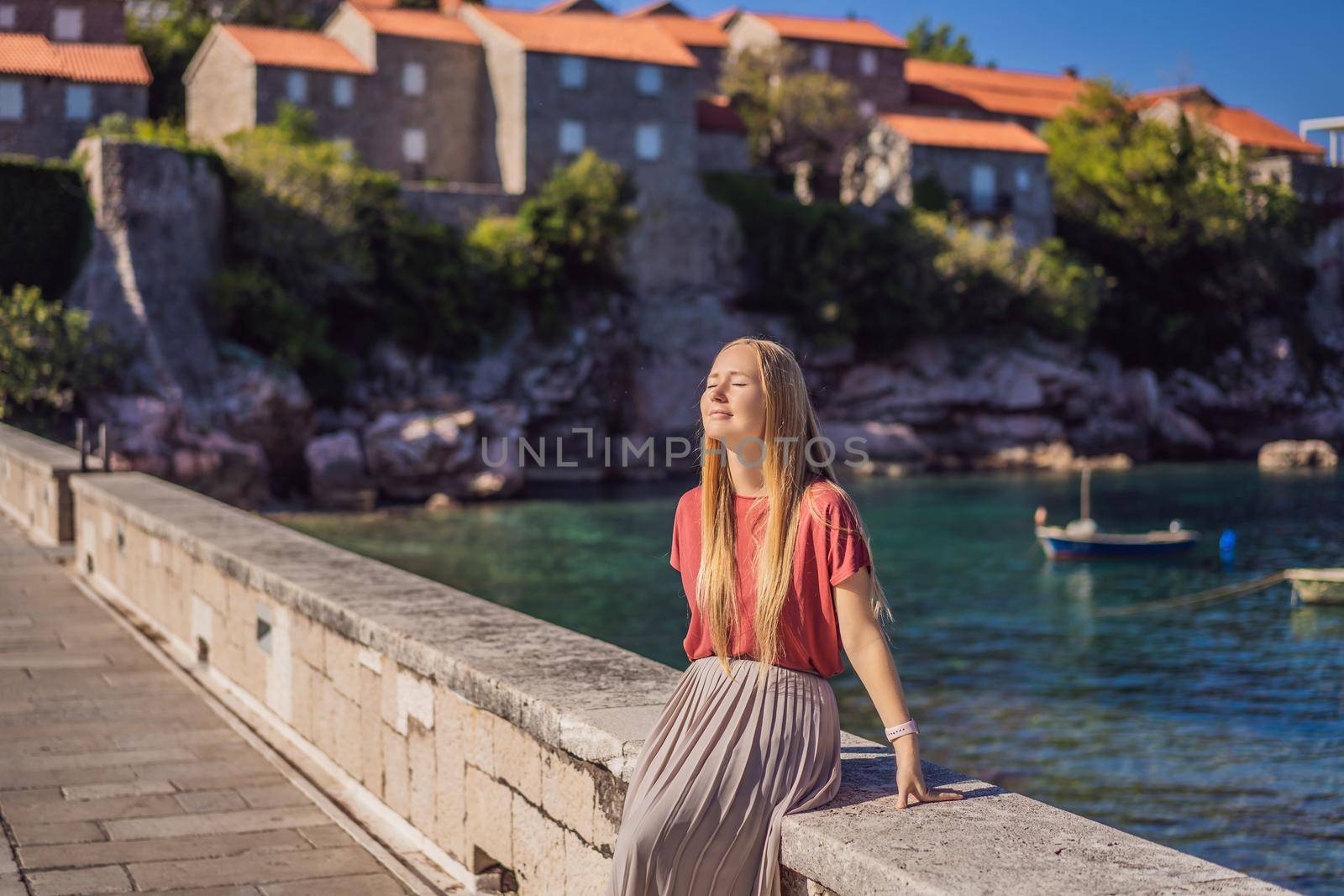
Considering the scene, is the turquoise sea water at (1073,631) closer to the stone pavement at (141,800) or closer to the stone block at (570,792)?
the stone pavement at (141,800)

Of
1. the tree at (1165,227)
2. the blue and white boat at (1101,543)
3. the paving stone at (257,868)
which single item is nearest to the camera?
the paving stone at (257,868)

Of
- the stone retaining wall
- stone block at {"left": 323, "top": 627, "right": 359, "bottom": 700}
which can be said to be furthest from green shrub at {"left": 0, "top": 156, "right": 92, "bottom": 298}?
stone block at {"left": 323, "top": 627, "right": 359, "bottom": 700}

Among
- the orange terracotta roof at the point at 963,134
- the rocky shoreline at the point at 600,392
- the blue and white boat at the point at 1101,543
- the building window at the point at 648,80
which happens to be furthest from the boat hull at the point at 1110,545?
the orange terracotta roof at the point at 963,134

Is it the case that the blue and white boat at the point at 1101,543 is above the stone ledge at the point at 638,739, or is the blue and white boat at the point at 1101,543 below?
below

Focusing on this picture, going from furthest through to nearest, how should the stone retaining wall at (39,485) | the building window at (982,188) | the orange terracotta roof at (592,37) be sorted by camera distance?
the building window at (982,188) → the orange terracotta roof at (592,37) → the stone retaining wall at (39,485)

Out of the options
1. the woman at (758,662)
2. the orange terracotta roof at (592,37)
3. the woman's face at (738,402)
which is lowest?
the woman at (758,662)

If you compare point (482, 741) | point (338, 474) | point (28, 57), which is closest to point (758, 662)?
point (482, 741)

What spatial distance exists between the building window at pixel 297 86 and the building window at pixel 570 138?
8.79 meters

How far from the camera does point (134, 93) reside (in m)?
47.8

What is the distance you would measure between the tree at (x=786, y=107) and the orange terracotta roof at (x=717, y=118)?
2.77 feet

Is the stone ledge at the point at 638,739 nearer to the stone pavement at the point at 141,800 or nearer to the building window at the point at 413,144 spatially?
the stone pavement at the point at 141,800

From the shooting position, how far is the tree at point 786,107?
5806 cm

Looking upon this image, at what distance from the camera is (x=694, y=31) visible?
2616 inches

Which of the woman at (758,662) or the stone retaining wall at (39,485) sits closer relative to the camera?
the woman at (758,662)
